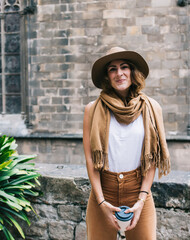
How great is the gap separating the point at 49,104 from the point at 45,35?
195 cm

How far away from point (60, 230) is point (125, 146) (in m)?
1.16

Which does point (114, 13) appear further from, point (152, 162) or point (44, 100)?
point (152, 162)

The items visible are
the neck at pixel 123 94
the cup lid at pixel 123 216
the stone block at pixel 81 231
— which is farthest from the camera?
the stone block at pixel 81 231

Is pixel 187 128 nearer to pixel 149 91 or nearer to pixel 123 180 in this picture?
pixel 149 91

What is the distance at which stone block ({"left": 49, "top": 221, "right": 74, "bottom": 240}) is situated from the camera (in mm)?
2240

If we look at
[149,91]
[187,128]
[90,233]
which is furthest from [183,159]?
[90,233]

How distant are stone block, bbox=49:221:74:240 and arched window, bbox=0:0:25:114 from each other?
6203 mm

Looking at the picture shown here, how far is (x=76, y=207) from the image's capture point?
223 centimetres

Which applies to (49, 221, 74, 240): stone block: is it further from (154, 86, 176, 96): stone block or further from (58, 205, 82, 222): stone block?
(154, 86, 176, 96): stone block

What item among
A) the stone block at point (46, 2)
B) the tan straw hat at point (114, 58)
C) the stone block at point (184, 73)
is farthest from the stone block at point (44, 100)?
the tan straw hat at point (114, 58)

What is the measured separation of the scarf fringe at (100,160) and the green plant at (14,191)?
878 mm

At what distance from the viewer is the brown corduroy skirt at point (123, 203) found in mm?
1562

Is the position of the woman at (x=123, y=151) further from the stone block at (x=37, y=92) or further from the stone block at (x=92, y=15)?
the stone block at (x=37, y=92)

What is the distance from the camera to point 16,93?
27.6 ft
